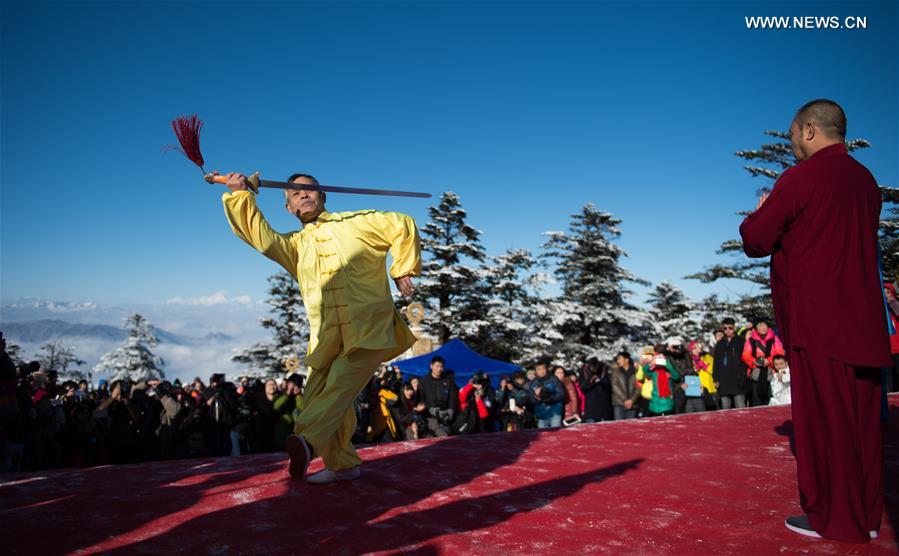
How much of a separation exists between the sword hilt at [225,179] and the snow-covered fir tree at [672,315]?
29.2 m

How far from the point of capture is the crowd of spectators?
8398 mm

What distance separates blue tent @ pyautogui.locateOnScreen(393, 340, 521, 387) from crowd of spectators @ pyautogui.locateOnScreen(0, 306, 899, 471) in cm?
560

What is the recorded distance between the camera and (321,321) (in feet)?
13.8

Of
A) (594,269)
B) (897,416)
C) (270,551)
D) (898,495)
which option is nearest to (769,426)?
(897,416)

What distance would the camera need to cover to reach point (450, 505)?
3346 millimetres

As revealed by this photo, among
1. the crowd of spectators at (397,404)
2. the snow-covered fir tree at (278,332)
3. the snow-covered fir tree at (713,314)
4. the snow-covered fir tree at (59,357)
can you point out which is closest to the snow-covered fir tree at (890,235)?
the snow-covered fir tree at (713,314)

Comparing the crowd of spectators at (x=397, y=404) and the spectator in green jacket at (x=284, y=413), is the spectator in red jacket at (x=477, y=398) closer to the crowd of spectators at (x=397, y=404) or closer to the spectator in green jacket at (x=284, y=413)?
the crowd of spectators at (x=397, y=404)

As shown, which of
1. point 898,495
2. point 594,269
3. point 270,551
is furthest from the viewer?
point 594,269

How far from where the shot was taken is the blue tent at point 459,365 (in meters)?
17.4

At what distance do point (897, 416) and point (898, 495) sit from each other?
331 centimetres

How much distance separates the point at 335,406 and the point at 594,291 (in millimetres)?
28634

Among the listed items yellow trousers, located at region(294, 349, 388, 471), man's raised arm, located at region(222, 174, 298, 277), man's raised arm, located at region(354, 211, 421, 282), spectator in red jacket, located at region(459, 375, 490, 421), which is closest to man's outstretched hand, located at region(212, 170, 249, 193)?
man's raised arm, located at region(222, 174, 298, 277)

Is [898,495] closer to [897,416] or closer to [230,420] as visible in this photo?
[897,416]

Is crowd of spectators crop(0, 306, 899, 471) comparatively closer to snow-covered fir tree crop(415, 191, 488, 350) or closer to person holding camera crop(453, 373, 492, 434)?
person holding camera crop(453, 373, 492, 434)
